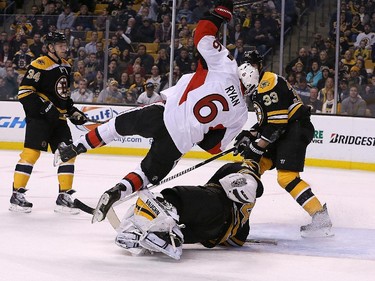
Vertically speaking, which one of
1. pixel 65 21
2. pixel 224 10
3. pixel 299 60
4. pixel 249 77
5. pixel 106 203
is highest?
pixel 224 10

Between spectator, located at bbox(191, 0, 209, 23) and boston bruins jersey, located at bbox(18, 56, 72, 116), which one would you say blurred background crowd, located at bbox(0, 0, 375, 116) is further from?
boston bruins jersey, located at bbox(18, 56, 72, 116)

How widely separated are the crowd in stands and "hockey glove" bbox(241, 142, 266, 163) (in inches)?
187

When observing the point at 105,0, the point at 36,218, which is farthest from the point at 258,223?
the point at 105,0

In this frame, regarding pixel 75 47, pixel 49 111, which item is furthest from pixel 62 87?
pixel 75 47

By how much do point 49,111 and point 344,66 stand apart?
4.93m

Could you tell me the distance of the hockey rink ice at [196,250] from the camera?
4.47m

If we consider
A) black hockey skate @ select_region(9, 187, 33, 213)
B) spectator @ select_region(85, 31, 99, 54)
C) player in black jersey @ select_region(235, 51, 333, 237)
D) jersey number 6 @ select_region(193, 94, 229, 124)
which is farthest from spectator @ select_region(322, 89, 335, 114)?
jersey number 6 @ select_region(193, 94, 229, 124)

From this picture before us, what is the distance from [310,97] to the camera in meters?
10.5

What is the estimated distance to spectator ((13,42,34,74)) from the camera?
11.7 metres

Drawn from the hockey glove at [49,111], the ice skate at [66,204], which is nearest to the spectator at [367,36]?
the hockey glove at [49,111]

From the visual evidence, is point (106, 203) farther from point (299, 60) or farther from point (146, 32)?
point (146, 32)

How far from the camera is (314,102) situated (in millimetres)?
10492

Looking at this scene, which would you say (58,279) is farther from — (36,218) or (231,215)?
(36,218)

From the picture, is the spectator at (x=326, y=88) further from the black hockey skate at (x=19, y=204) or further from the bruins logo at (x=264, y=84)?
the black hockey skate at (x=19, y=204)
